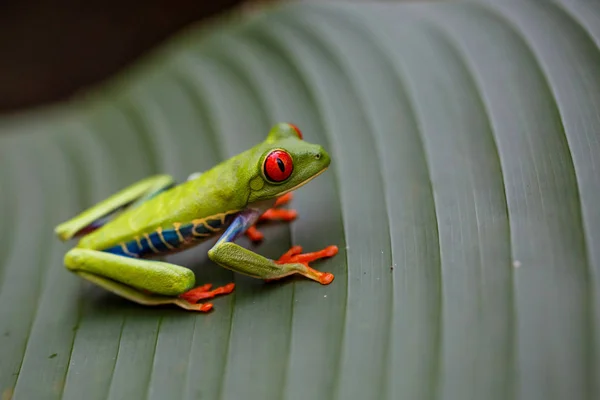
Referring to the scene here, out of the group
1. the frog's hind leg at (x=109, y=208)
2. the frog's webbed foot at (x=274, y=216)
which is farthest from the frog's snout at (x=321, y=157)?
the frog's hind leg at (x=109, y=208)

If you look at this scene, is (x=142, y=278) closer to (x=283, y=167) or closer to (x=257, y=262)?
(x=257, y=262)

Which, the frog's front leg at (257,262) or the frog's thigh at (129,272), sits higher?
the frog's front leg at (257,262)

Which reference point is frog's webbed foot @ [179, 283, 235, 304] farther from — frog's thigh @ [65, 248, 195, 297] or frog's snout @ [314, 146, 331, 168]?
frog's snout @ [314, 146, 331, 168]

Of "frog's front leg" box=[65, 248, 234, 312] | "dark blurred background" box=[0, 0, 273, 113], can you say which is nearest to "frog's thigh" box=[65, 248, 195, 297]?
"frog's front leg" box=[65, 248, 234, 312]

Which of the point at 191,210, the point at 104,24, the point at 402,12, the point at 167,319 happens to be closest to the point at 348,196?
the point at 191,210

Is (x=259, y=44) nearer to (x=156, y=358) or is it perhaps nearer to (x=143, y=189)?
(x=143, y=189)

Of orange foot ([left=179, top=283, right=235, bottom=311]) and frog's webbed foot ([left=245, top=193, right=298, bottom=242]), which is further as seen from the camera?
frog's webbed foot ([left=245, top=193, right=298, bottom=242])

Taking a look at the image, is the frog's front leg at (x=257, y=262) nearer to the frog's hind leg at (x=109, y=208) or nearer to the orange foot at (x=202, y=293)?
the orange foot at (x=202, y=293)
